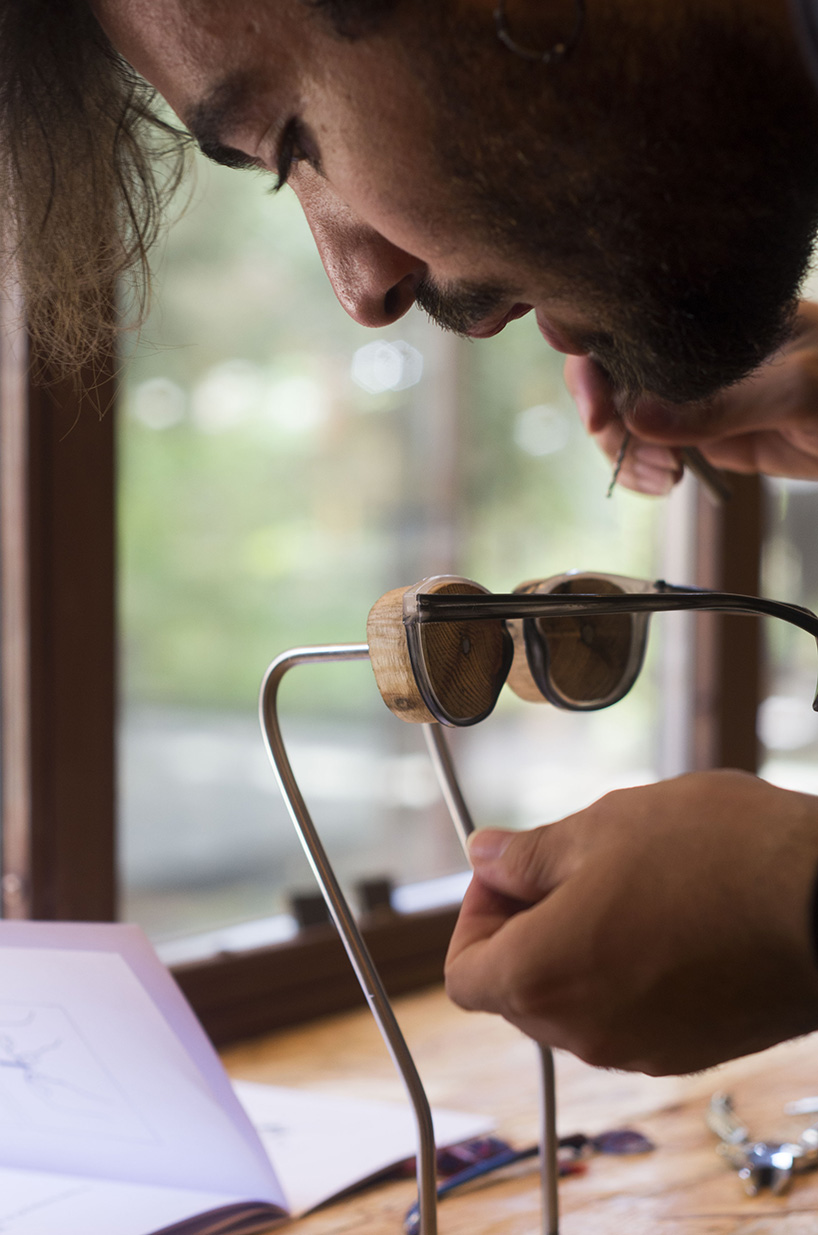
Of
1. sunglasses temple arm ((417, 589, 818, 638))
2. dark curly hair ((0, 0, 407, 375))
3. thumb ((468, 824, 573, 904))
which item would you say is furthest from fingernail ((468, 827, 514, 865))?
dark curly hair ((0, 0, 407, 375))

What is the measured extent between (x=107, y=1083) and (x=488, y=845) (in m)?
0.34

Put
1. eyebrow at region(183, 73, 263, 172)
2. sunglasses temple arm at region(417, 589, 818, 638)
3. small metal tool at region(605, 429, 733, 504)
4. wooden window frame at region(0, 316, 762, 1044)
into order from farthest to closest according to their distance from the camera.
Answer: wooden window frame at region(0, 316, 762, 1044) → small metal tool at region(605, 429, 733, 504) → eyebrow at region(183, 73, 263, 172) → sunglasses temple arm at region(417, 589, 818, 638)

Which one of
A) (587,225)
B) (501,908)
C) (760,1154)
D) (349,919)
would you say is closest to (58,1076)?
(349,919)

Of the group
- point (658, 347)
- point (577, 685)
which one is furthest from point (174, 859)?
point (658, 347)

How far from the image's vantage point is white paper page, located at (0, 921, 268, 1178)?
64 centimetres

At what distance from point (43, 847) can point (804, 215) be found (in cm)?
78

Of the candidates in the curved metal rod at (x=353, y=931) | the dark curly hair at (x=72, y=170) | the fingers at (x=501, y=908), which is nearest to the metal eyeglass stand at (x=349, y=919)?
the curved metal rod at (x=353, y=931)

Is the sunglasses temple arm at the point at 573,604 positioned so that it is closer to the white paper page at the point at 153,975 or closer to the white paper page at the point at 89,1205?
the white paper page at the point at 153,975

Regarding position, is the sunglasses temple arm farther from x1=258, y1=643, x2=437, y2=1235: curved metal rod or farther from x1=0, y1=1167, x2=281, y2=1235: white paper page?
x1=0, y1=1167, x2=281, y2=1235: white paper page

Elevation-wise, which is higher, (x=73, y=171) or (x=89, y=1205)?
(x=73, y=171)

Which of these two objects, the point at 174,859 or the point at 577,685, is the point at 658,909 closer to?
the point at 577,685

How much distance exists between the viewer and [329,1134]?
0.85 metres

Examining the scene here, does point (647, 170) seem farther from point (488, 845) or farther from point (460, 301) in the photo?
point (488, 845)

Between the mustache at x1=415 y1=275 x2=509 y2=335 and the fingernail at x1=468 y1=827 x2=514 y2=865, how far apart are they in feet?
1.08
